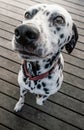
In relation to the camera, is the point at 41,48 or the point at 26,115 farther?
the point at 26,115

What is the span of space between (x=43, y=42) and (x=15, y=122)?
1362mm

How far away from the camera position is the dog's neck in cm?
212

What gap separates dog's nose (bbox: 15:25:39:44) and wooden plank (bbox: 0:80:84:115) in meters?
1.45

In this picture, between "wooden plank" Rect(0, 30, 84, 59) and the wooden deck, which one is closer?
the wooden deck

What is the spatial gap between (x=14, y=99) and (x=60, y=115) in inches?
23.5

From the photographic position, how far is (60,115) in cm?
283

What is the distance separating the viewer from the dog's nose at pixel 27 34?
1585 millimetres

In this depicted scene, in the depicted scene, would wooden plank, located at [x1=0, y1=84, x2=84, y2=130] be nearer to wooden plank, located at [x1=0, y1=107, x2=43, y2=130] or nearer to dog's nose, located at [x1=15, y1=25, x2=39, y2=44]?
wooden plank, located at [x1=0, y1=107, x2=43, y2=130]

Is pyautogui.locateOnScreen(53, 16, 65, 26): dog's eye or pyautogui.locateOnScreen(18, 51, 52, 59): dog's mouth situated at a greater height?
pyautogui.locateOnScreen(53, 16, 65, 26): dog's eye

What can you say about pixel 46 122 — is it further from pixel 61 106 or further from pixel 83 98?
pixel 83 98

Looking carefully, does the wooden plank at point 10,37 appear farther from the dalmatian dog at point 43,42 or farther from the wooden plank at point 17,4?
the dalmatian dog at point 43,42

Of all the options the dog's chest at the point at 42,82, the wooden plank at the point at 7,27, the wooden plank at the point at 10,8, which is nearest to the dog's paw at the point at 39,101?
the dog's chest at the point at 42,82

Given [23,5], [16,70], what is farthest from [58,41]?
[23,5]

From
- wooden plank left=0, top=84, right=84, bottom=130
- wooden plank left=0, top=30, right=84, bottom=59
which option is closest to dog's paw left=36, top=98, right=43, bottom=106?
wooden plank left=0, top=84, right=84, bottom=130
